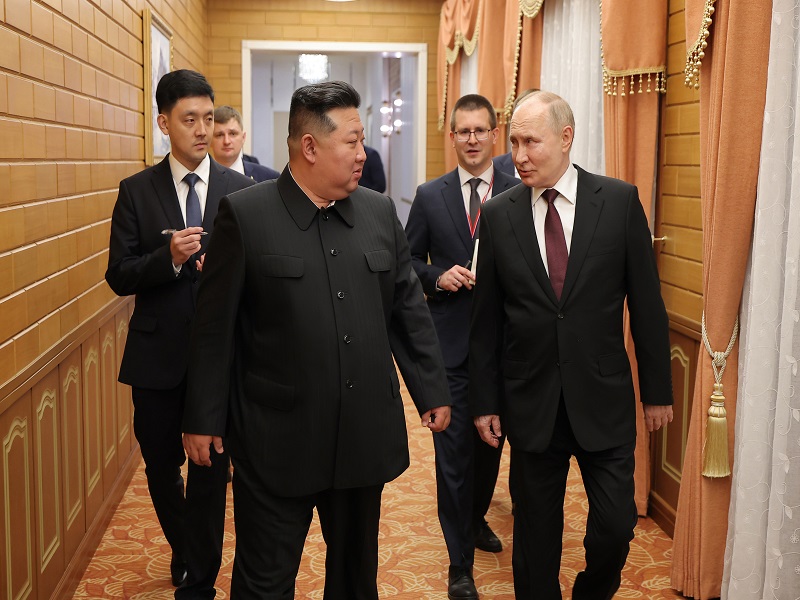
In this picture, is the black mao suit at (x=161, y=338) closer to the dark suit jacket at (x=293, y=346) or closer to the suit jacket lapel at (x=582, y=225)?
the dark suit jacket at (x=293, y=346)

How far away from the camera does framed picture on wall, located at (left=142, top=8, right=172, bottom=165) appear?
5.79 meters

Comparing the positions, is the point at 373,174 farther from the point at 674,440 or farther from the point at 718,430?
the point at 718,430

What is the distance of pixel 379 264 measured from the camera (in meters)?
2.58

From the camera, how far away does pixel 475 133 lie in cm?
380

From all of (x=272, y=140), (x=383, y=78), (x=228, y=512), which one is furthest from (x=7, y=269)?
(x=272, y=140)

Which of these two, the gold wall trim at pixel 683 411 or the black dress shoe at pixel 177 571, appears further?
the gold wall trim at pixel 683 411

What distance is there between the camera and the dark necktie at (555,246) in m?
2.90

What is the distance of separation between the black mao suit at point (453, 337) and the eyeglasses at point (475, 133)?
0.61ft

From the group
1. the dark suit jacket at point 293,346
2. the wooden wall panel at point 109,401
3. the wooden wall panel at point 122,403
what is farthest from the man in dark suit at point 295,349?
the wooden wall panel at point 122,403

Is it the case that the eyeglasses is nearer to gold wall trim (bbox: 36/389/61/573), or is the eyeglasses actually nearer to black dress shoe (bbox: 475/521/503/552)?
black dress shoe (bbox: 475/521/503/552)

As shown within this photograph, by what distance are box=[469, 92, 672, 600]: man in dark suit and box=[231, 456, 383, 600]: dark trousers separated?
590mm

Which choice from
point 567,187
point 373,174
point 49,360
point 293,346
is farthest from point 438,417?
point 373,174

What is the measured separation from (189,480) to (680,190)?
8.00ft

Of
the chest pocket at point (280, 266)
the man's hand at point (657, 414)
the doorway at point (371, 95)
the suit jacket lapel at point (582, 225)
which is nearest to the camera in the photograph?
the chest pocket at point (280, 266)
